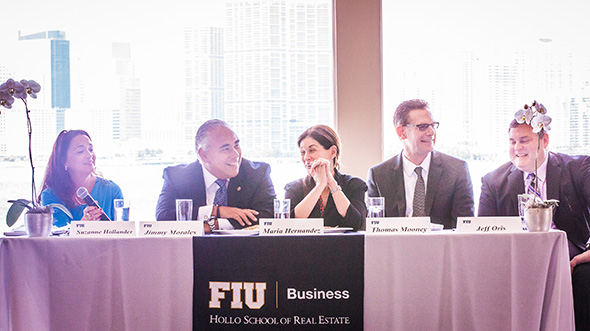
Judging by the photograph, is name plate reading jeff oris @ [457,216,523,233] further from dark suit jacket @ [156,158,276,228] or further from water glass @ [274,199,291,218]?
dark suit jacket @ [156,158,276,228]

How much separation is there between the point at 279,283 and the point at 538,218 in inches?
47.1

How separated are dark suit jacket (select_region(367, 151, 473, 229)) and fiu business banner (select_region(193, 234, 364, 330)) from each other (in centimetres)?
98

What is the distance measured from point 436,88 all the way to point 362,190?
4.21ft

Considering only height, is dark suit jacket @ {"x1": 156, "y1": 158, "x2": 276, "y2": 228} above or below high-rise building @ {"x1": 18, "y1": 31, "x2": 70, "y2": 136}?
below

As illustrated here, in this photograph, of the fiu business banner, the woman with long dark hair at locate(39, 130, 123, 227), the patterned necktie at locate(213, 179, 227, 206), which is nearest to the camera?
the fiu business banner

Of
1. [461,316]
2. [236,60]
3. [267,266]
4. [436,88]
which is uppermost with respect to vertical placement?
[236,60]

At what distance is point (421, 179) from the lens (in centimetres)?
314

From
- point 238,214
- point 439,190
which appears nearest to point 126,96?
point 238,214

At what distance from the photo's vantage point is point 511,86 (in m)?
3.87

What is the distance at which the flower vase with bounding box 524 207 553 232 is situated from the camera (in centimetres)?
227

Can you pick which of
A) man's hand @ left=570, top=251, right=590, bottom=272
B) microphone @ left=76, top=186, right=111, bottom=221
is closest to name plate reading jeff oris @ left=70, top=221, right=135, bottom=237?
microphone @ left=76, top=186, right=111, bottom=221

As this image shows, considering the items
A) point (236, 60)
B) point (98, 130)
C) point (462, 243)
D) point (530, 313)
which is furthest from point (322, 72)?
point (530, 313)

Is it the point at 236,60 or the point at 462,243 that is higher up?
the point at 236,60

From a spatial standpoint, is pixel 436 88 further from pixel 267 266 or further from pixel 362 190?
pixel 267 266
